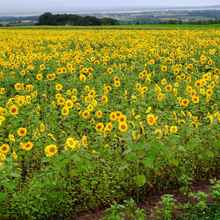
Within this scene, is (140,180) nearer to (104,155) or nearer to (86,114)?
(104,155)

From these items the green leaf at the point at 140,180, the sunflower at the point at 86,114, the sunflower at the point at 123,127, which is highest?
the sunflower at the point at 123,127

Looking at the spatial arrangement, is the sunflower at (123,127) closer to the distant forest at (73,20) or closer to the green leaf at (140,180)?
the green leaf at (140,180)

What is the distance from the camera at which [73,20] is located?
169 ft

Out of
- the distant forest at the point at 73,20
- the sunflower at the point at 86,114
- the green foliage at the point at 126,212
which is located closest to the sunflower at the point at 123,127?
the green foliage at the point at 126,212

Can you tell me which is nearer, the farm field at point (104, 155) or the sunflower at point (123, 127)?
the farm field at point (104, 155)

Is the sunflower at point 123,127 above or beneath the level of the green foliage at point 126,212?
above

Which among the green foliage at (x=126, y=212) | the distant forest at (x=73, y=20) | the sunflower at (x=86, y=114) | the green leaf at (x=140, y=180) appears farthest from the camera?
the distant forest at (x=73, y=20)

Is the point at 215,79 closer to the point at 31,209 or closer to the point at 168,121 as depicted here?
the point at 168,121

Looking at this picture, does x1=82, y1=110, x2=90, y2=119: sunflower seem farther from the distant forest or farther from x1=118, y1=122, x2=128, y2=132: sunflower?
the distant forest

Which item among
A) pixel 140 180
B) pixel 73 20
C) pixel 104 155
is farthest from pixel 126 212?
pixel 73 20

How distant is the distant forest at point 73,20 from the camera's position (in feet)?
163

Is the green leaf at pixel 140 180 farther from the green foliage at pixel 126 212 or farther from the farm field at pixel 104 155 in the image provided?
the green foliage at pixel 126 212

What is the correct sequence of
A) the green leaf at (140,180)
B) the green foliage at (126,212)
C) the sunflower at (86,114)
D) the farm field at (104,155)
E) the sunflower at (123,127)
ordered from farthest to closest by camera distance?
the sunflower at (86,114) < the sunflower at (123,127) < the green leaf at (140,180) < the farm field at (104,155) < the green foliage at (126,212)

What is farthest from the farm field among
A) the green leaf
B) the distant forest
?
the distant forest
